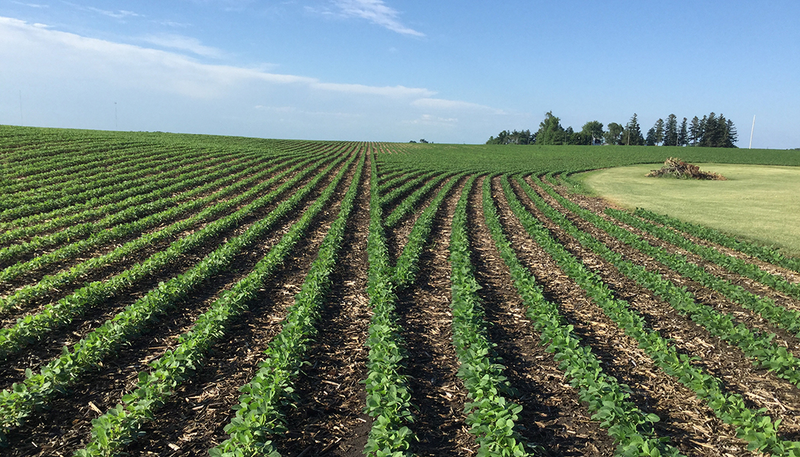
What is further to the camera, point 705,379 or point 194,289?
point 194,289

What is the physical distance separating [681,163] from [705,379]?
41.3m

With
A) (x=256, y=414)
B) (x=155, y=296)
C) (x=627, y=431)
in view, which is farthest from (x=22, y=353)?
(x=627, y=431)

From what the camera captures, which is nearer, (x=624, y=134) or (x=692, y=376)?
(x=692, y=376)

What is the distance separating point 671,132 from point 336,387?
166 metres

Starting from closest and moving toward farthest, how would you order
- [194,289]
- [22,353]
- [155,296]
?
[22,353] → [155,296] → [194,289]

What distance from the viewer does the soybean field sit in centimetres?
499

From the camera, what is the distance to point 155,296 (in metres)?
8.00

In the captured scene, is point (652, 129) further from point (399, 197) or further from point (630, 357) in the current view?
point (630, 357)

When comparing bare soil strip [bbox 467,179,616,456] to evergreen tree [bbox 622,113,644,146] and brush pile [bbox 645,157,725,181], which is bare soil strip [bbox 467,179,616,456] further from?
evergreen tree [bbox 622,113,644,146]

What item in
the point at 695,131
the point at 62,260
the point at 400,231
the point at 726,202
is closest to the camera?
the point at 62,260

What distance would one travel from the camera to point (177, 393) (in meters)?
5.70

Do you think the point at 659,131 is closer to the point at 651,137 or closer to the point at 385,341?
the point at 651,137

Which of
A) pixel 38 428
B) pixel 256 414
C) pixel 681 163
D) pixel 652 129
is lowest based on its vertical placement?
pixel 38 428

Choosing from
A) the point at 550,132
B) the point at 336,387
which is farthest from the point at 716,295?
the point at 550,132
